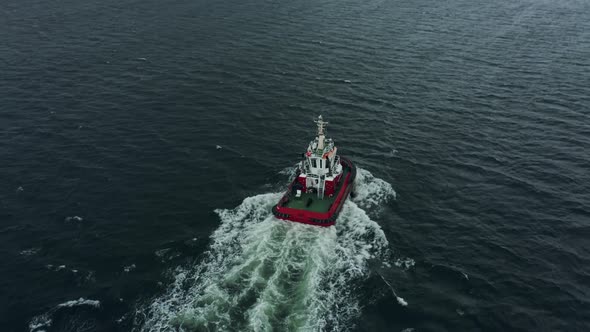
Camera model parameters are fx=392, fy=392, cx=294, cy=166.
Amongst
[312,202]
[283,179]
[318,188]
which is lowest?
[283,179]

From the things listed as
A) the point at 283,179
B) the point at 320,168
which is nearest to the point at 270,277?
the point at 320,168

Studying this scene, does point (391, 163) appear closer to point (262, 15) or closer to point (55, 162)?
point (55, 162)

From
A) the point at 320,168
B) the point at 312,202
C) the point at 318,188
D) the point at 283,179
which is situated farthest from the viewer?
the point at 283,179

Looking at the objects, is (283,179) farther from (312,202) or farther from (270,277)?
(270,277)

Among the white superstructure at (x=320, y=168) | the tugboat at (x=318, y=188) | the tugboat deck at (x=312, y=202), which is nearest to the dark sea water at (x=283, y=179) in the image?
the tugboat at (x=318, y=188)

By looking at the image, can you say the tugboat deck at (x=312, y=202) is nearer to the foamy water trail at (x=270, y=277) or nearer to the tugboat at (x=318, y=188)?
the tugboat at (x=318, y=188)

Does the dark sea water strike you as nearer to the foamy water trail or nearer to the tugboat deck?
the foamy water trail
